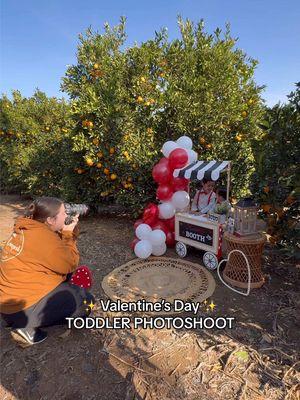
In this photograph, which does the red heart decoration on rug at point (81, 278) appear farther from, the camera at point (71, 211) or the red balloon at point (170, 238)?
the red balloon at point (170, 238)

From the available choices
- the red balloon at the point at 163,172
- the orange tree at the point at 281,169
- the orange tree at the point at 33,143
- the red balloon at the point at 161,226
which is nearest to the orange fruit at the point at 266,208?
the orange tree at the point at 281,169

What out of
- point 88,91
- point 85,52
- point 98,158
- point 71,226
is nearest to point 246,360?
point 71,226

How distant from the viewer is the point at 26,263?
2.80 meters

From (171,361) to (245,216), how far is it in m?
2.24

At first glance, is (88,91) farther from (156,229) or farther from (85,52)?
(156,229)

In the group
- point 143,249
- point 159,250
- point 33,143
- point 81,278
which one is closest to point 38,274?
point 81,278

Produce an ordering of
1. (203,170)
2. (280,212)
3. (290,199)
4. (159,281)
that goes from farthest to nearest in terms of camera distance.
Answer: (203,170), (159,281), (280,212), (290,199)

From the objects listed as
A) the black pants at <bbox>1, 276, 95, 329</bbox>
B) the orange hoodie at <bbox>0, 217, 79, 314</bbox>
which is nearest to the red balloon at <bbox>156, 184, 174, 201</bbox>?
the black pants at <bbox>1, 276, 95, 329</bbox>

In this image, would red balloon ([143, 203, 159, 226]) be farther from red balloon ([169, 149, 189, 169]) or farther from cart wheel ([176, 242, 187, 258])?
red balloon ([169, 149, 189, 169])

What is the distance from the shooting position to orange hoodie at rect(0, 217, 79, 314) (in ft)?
9.14

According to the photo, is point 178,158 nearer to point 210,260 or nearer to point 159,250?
point 159,250

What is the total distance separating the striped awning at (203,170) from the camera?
4.52 metres

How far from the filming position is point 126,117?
244 inches

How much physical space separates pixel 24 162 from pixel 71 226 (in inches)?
284
